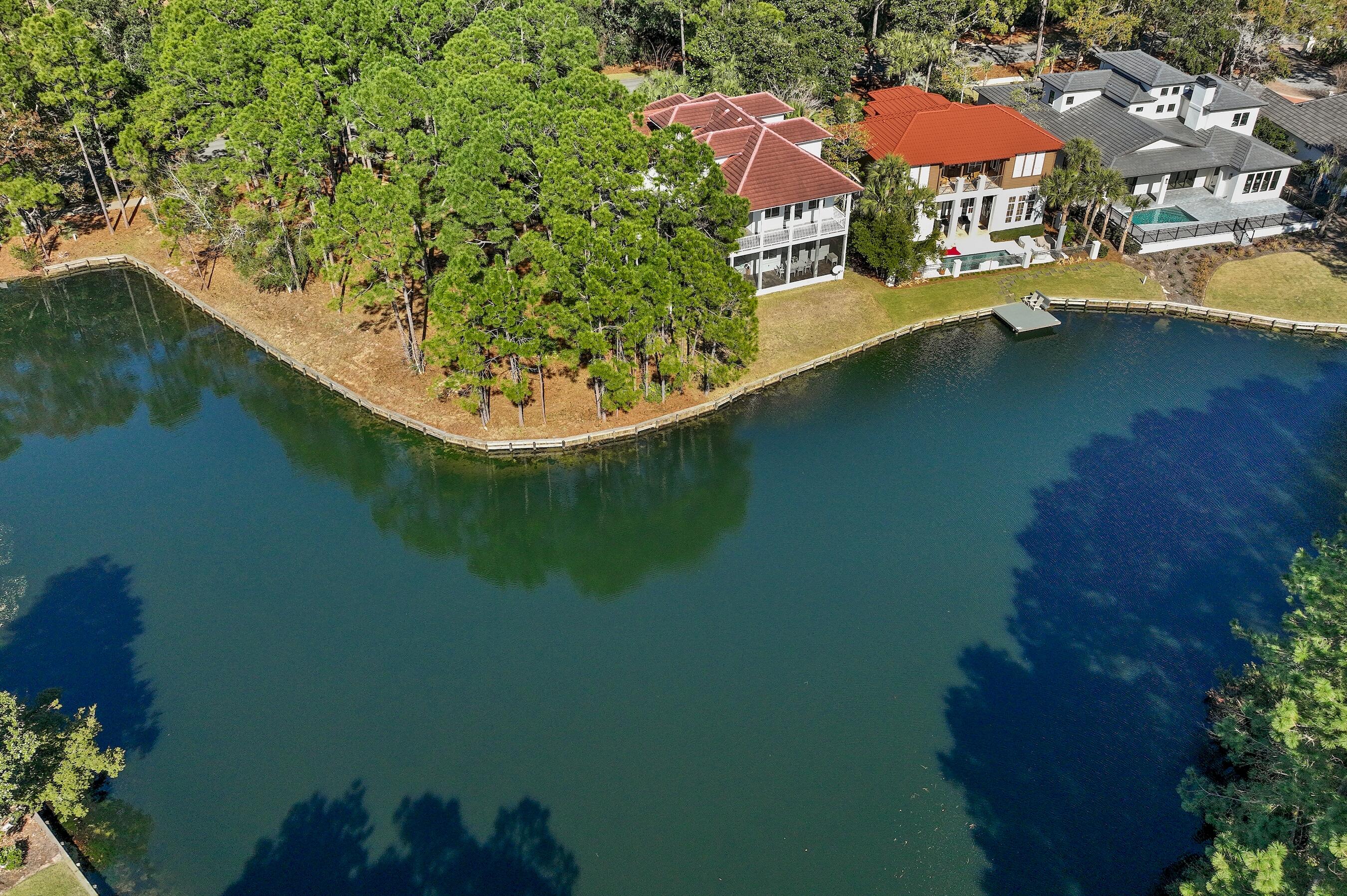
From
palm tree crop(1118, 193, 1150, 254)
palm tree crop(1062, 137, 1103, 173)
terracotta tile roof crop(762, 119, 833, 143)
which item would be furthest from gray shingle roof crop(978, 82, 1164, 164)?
terracotta tile roof crop(762, 119, 833, 143)

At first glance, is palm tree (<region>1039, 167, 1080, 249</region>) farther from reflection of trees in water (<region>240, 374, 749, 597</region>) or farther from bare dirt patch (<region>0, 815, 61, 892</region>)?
bare dirt patch (<region>0, 815, 61, 892</region>)

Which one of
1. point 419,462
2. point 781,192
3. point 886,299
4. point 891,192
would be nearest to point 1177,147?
point 891,192

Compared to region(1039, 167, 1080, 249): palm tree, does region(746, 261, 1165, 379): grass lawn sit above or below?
below

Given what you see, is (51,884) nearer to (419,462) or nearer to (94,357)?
(419,462)

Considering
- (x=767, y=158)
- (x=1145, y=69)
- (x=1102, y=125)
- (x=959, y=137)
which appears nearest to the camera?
(x=767, y=158)

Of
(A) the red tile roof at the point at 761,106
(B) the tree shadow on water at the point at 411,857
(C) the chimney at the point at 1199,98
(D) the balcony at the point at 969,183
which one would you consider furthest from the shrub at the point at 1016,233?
(B) the tree shadow on water at the point at 411,857

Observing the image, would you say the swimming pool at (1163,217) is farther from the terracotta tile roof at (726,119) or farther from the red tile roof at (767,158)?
the terracotta tile roof at (726,119)
